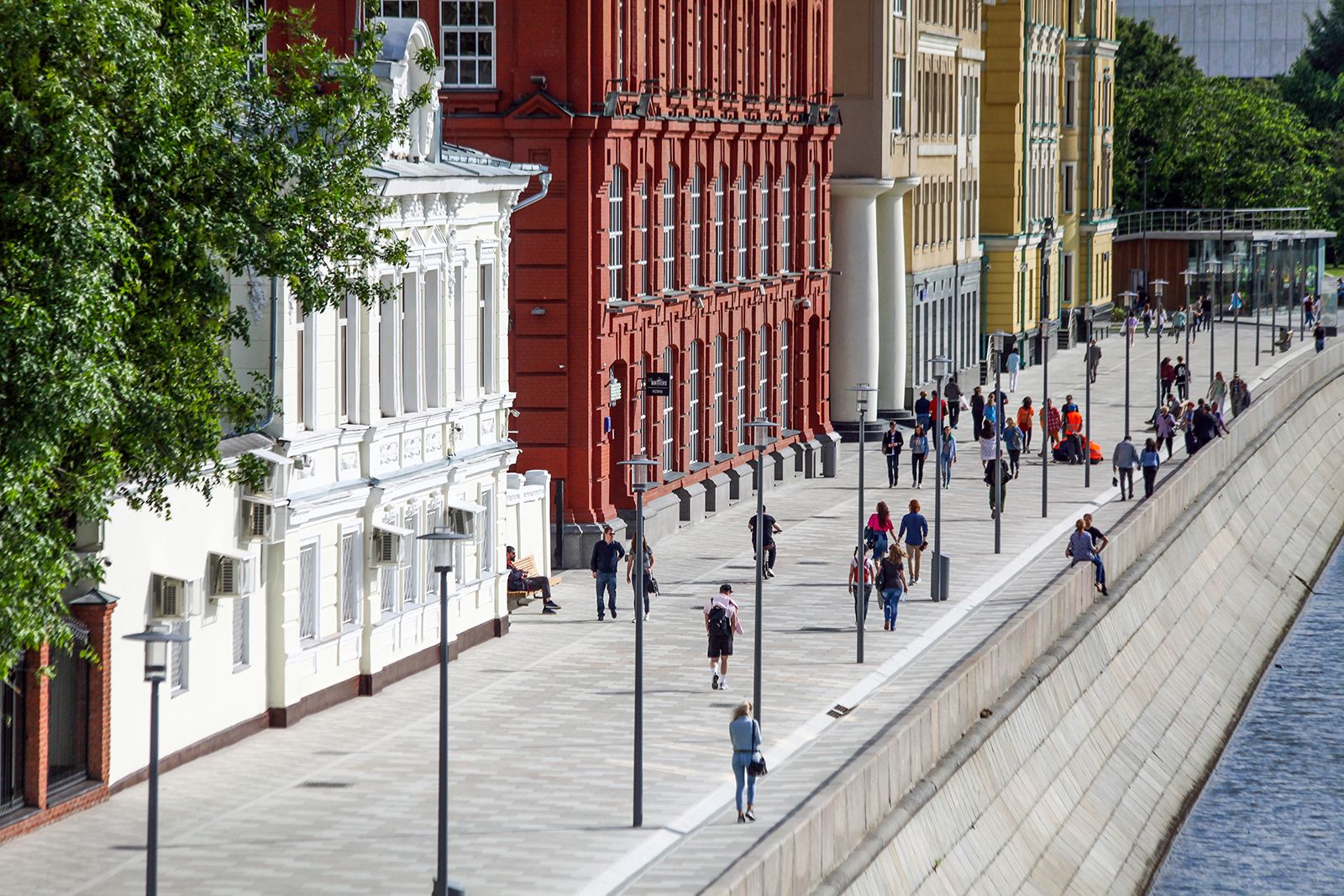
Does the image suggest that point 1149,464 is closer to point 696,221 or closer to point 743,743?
point 696,221

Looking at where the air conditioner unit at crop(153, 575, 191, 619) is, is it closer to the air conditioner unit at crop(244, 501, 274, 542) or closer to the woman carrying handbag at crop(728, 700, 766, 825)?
the air conditioner unit at crop(244, 501, 274, 542)

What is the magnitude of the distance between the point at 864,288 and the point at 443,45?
2629cm

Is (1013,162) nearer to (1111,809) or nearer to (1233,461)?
(1233,461)

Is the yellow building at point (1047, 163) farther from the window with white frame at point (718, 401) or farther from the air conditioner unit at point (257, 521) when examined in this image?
the air conditioner unit at point (257, 521)

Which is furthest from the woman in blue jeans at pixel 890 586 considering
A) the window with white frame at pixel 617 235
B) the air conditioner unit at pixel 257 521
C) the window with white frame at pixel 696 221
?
the window with white frame at pixel 696 221

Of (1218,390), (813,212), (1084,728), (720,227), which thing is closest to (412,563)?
(1084,728)

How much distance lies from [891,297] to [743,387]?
16.4 m

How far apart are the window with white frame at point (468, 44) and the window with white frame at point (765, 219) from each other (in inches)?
566

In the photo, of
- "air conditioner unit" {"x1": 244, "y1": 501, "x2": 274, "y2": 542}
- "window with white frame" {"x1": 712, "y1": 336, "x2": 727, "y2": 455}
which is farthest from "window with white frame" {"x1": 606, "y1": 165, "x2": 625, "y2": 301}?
"air conditioner unit" {"x1": 244, "y1": 501, "x2": 274, "y2": 542}

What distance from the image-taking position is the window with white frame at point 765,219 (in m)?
62.8

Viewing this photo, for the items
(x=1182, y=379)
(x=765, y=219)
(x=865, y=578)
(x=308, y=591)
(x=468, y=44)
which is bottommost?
(x=865, y=578)

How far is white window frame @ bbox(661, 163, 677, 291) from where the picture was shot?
54.9 m

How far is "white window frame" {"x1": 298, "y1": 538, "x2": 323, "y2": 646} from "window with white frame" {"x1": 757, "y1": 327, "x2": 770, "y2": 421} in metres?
28.3

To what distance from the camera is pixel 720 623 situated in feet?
119
